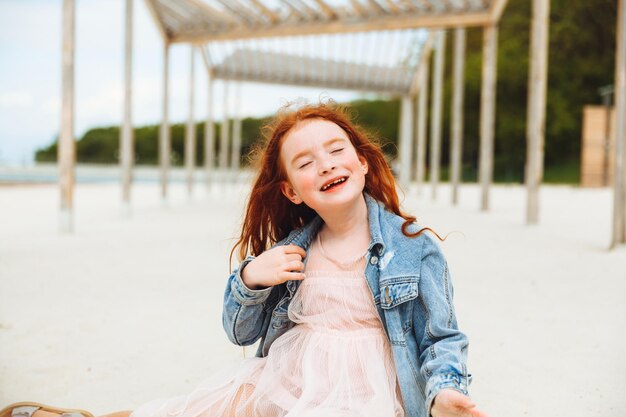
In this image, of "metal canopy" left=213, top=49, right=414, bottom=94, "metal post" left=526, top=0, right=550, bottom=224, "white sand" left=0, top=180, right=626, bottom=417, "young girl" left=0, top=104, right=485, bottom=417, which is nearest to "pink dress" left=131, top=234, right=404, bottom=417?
"young girl" left=0, top=104, right=485, bottom=417

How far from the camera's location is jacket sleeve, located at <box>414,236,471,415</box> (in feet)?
4.49

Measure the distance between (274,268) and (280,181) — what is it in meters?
0.32

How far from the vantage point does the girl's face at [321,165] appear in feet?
5.33

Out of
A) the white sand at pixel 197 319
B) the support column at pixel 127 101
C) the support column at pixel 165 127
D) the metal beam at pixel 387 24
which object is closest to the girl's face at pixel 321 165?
the white sand at pixel 197 319

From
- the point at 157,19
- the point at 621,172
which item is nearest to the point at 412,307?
the point at 621,172

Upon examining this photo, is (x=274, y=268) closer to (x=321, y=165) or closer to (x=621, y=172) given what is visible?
(x=321, y=165)

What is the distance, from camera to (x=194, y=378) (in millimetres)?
2352

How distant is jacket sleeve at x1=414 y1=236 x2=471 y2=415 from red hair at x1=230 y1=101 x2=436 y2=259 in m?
0.23

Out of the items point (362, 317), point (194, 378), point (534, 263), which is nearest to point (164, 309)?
point (194, 378)

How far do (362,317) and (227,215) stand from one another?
26.2ft

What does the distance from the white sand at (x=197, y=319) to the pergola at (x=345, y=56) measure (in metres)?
1.30

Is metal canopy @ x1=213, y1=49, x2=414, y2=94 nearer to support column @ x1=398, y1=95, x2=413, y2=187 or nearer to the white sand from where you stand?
support column @ x1=398, y1=95, x2=413, y2=187

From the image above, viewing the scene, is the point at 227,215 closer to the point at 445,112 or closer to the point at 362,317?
the point at 362,317

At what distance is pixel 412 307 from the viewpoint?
5.00 ft
